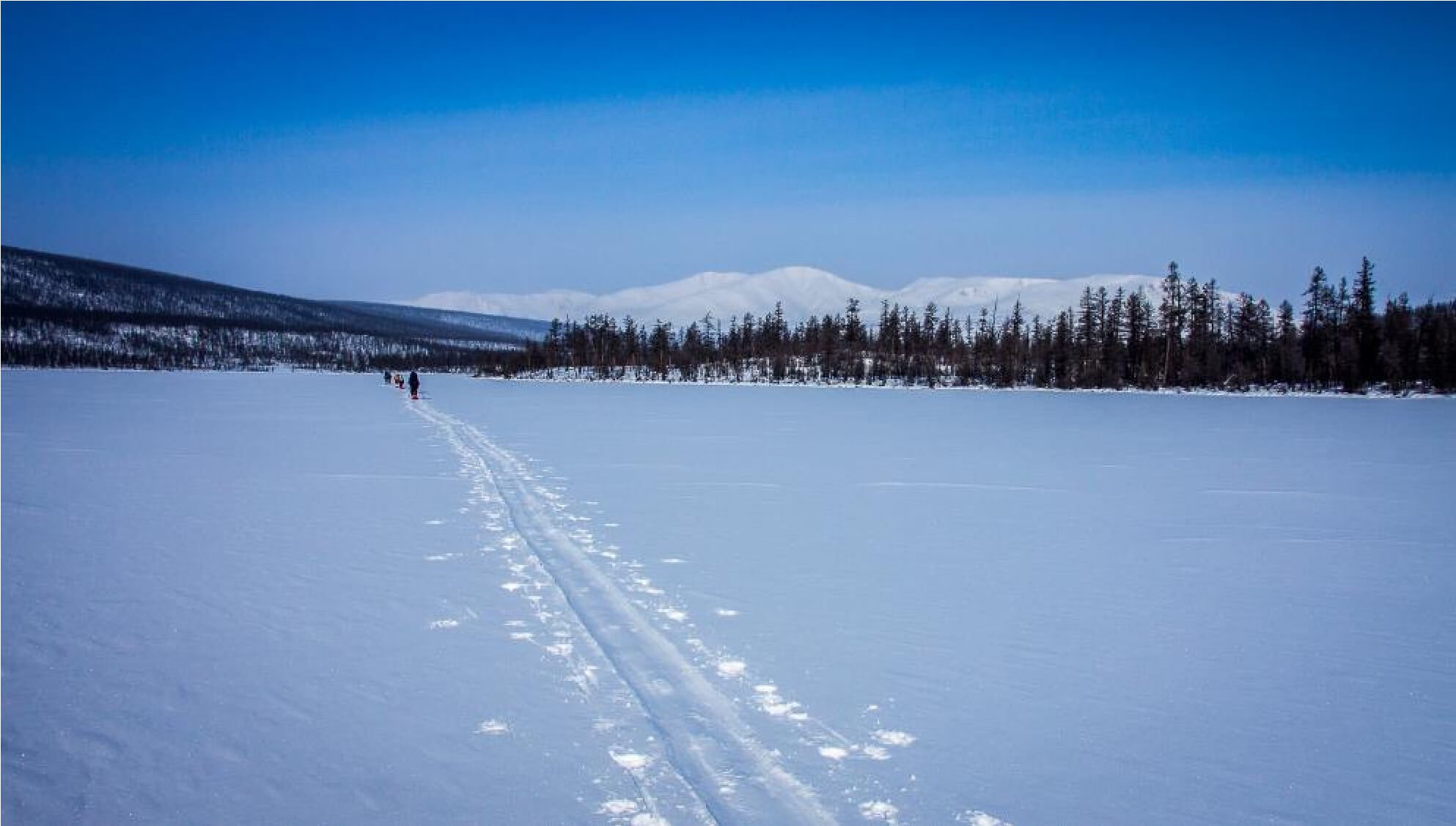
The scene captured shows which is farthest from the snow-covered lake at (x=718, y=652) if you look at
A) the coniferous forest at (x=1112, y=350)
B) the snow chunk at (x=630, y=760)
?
the coniferous forest at (x=1112, y=350)

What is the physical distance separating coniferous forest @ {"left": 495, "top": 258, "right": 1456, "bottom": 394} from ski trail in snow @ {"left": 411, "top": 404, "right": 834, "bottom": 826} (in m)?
84.0

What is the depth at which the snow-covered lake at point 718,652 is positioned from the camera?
4242 mm

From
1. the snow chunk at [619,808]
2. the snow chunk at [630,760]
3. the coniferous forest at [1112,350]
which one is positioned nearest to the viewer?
the snow chunk at [619,808]

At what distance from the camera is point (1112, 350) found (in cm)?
9231

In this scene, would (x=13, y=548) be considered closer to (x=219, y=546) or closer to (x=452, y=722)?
(x=219, y=546)

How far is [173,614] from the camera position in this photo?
704cm

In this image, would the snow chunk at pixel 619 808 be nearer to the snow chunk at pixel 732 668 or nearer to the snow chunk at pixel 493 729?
the snow chunk at pixel 493 729

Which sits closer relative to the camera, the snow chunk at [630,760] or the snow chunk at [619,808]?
the snow chunk at [619,808]

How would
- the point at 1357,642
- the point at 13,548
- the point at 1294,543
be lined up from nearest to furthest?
1. the point at 1357,642
2. the point at 13,548
3. the point at 1294,543

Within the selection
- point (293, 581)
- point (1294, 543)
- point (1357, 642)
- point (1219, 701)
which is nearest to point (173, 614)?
point (293, 581)

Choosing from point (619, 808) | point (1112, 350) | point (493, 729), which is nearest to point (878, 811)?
point (619, 808)

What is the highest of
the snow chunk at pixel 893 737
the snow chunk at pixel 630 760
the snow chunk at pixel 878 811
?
the snow chunk at pixel 630 760

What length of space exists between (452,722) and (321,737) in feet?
2.37

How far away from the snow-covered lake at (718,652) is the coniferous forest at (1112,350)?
77256mm
